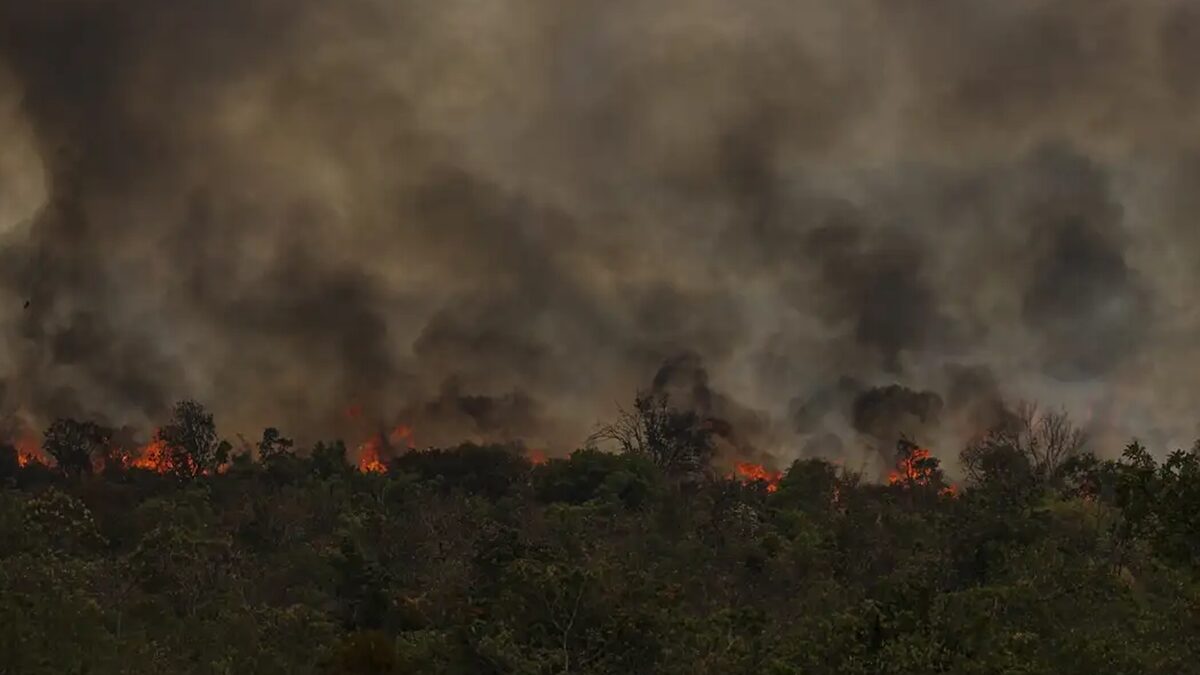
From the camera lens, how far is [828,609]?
6962 centimetres

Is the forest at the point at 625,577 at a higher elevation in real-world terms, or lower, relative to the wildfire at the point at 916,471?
lower

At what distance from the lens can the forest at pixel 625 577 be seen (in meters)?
47.4

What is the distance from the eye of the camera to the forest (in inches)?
1868

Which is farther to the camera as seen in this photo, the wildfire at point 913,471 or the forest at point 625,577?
the wildfire at point 913,471

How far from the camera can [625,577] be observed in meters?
58.8

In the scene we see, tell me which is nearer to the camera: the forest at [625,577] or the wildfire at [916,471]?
the forest at [625,577]

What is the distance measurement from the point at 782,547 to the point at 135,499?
89.1 m

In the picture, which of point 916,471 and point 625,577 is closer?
point 625,577

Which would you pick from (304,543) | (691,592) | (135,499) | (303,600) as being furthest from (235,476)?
(691,592)

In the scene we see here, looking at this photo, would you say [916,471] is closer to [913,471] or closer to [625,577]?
[913,471]

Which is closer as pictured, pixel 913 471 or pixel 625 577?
pixel 625 577

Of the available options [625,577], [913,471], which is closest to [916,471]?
[913,471]

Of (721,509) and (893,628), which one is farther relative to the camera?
Result: (721,509)

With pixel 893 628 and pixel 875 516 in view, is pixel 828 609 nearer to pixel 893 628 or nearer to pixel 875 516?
pixel 893 628
